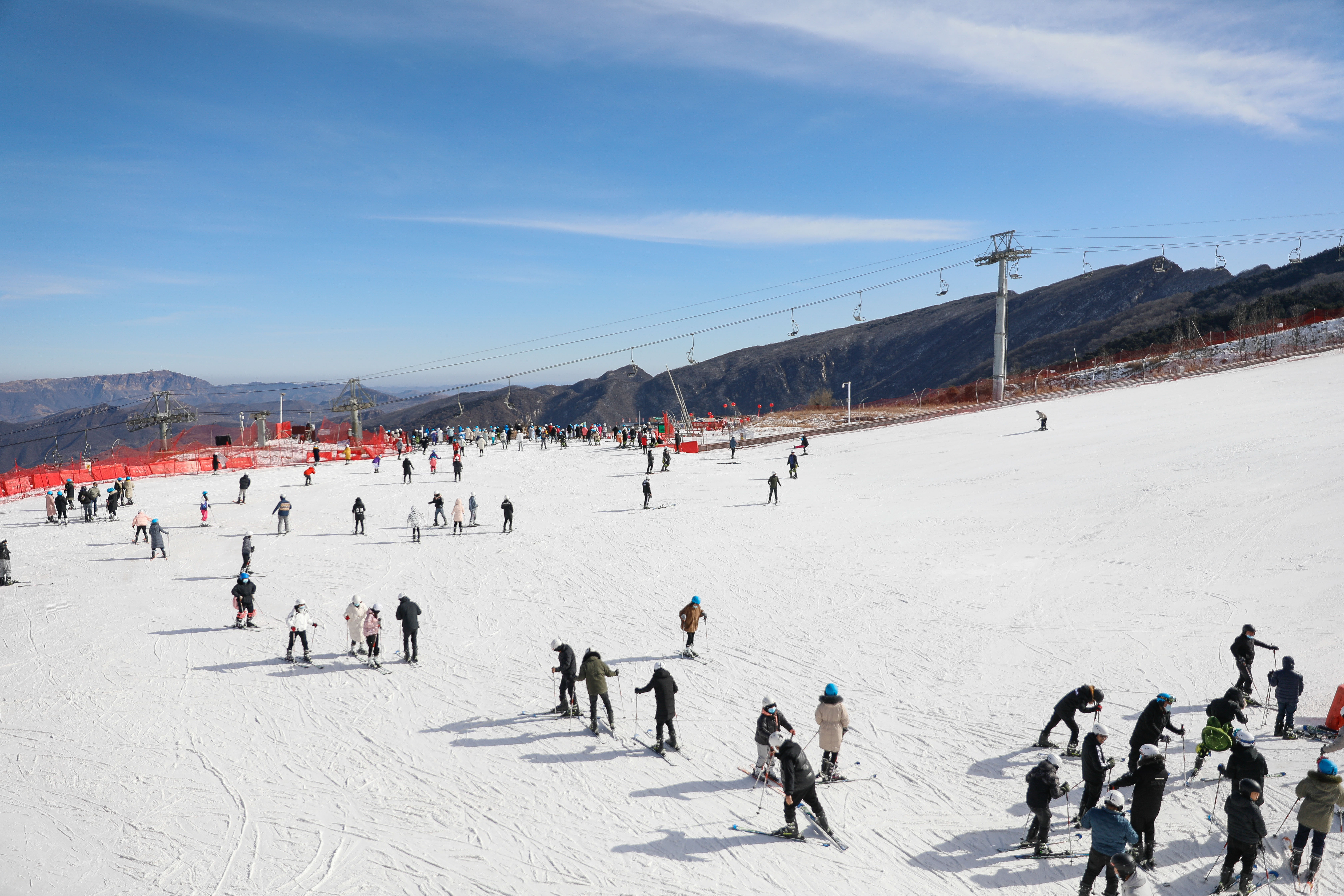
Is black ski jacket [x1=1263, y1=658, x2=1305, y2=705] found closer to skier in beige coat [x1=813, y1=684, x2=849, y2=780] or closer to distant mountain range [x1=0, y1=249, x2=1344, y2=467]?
skier in beige coat [x1=813, y1=684, x2=849, y2=780]

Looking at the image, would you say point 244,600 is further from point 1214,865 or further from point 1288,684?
point 1288,684

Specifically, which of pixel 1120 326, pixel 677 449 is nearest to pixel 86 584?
pixel 677 449

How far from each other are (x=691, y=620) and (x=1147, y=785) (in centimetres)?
689

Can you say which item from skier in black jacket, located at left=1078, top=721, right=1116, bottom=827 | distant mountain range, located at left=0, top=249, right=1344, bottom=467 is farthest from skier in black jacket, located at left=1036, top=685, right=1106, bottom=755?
distant mountain range, located at left=0, top=249, right=1344, bottom=467

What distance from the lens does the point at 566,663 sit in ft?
34.0

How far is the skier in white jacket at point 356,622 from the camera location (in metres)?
12.6

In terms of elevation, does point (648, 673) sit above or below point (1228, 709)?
below

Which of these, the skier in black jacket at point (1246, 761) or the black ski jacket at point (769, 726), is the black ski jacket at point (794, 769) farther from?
the skier in black jacket at point (1246, 761)

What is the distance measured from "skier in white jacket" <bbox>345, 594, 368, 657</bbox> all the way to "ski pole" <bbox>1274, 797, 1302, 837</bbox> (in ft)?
40.5

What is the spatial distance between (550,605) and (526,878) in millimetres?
8990

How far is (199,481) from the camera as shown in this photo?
32719mm

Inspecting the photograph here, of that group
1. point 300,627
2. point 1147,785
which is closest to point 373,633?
point 300,627

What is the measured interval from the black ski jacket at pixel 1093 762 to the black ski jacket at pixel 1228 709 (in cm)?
160

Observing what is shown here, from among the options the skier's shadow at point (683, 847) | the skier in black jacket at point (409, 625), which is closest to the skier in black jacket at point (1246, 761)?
the skier's shadow at point (683, 847)
